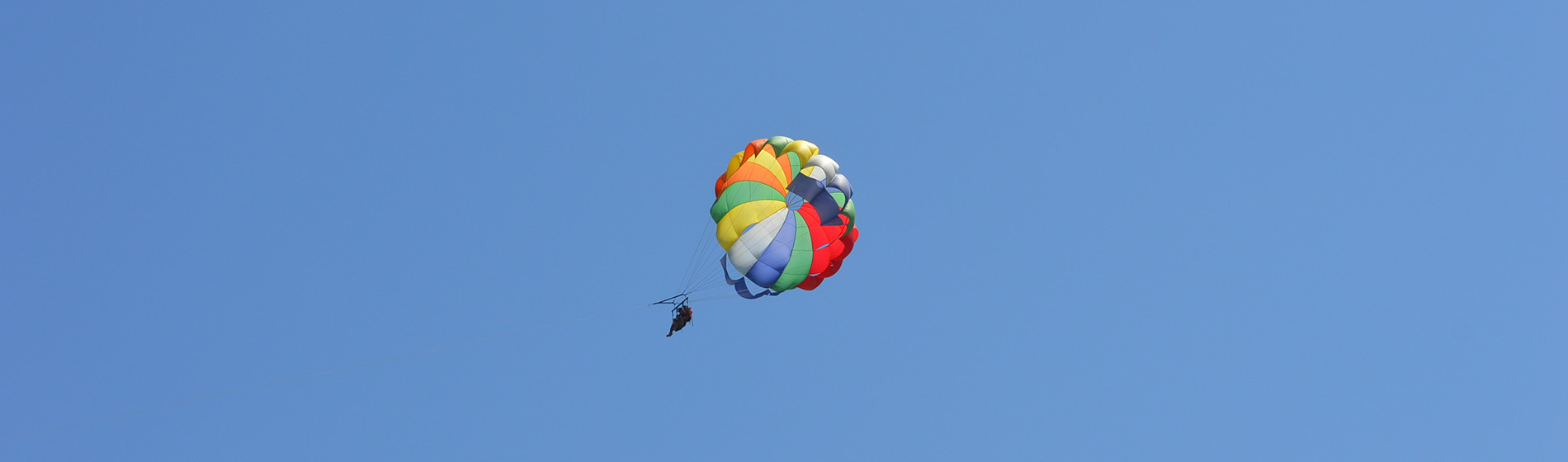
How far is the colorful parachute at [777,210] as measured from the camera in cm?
2952

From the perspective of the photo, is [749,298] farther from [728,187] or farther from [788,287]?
[728,187]

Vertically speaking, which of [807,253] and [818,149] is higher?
[818,149]

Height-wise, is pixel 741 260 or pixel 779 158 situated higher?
pixel 779 158

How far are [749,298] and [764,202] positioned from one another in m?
2.85

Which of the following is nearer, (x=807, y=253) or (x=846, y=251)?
(x=807, y=253)

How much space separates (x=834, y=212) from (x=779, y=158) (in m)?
2.16

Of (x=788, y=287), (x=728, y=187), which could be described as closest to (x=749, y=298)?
(x=788, y=287)

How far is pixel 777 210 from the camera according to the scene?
2970 centimetres

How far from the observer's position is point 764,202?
29.6 m

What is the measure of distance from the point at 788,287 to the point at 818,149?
363cm

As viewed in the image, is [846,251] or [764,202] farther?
[846,251]

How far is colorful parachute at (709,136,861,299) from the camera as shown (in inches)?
1162

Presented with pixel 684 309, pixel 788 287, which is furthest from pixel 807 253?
pixel 684 309

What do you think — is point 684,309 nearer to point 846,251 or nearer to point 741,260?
point 741,260
